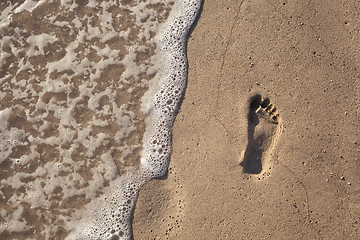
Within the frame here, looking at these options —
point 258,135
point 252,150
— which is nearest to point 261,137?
point 258,135

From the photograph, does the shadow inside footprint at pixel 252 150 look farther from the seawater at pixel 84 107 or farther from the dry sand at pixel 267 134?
the seawater at pixel 84 107

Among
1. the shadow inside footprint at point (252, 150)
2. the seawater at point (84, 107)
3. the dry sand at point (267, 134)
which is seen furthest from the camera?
the seawater at point (84, 107)

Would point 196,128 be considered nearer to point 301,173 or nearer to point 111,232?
point 301,173

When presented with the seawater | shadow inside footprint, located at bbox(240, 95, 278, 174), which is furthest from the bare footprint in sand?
the seawater

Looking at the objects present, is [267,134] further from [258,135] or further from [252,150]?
[252,150]

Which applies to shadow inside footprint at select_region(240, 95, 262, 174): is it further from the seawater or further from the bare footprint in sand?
the seawater

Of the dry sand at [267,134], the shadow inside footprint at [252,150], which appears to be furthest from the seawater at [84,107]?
the shadow inside footprint at [252,150]
